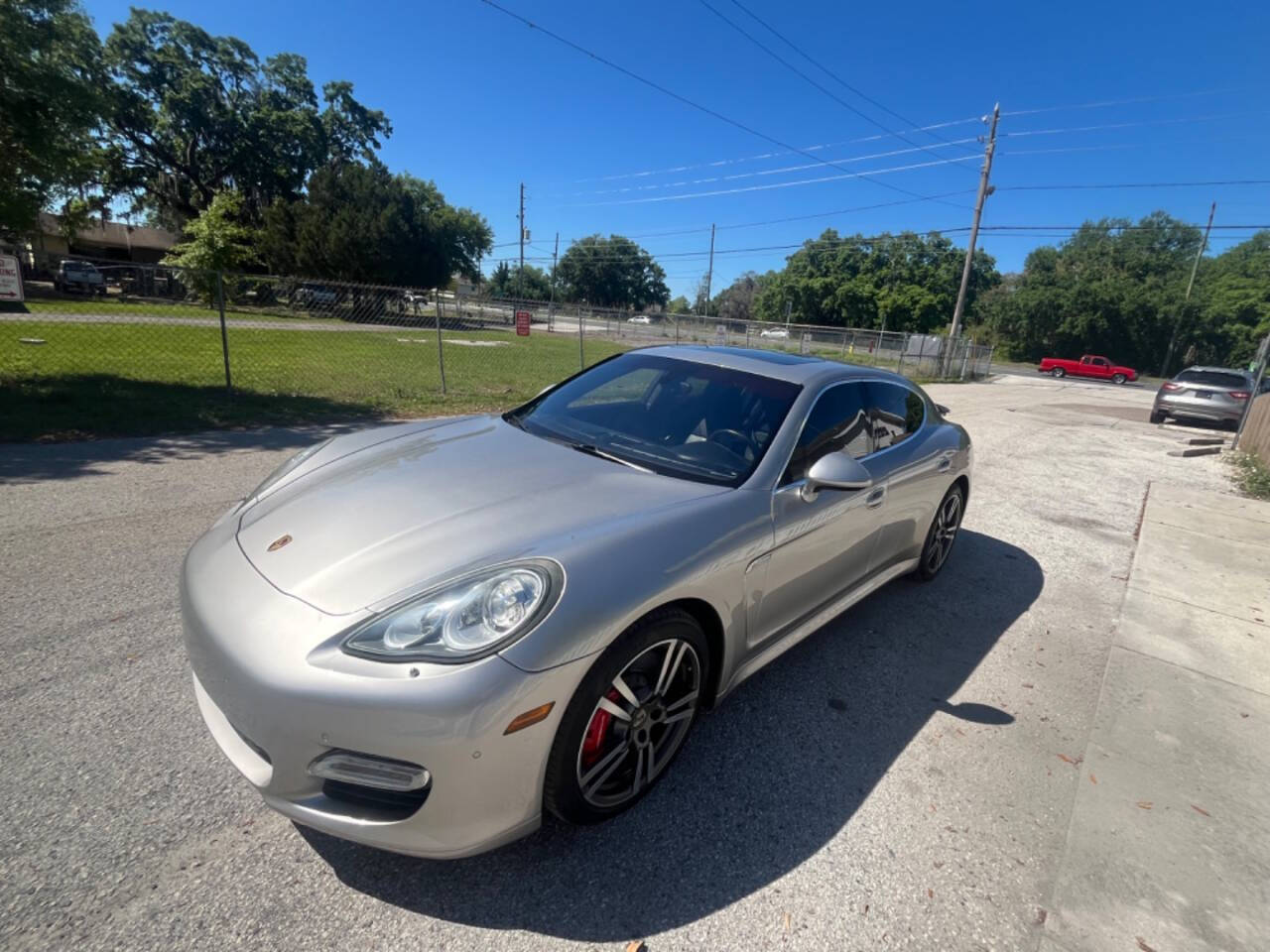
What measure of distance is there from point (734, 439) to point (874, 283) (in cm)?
6786

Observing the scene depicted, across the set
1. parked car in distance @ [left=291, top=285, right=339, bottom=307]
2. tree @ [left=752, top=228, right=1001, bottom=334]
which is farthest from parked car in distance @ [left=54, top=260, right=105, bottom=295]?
tree @ [left=752, top=228, right=1001, bottom=334]

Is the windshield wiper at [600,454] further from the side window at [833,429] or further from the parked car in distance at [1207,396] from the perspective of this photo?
the parked car in distance at [1207,396]

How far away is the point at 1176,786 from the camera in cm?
251

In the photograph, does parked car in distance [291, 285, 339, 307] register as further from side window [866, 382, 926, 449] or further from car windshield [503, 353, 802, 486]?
side window [866, 382, 926, 449]

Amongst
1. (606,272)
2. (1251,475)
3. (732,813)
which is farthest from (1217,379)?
(606,272)

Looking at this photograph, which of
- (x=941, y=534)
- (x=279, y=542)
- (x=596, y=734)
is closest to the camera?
(x=596, y=734)

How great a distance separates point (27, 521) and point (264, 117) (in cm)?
4881

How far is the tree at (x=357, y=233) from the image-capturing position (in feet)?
117

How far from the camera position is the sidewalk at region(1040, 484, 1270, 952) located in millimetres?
1892

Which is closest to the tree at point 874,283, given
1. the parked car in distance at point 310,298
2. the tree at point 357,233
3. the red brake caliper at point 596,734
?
the tree at point 357,233

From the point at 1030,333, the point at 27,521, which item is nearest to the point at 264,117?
the point at 27,521

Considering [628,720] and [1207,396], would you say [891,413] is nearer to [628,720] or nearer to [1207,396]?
[628,720]

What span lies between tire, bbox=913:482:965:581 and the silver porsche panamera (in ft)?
3.64

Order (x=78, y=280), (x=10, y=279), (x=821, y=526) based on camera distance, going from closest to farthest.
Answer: (x=821, y=526), (x=10, y=279), (x=78, y=280)
